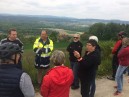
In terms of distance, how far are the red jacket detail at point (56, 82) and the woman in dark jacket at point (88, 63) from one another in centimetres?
130

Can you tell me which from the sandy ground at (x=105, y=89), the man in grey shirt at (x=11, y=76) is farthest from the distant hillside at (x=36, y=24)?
the man in grey shirt at (x=11, y=76)

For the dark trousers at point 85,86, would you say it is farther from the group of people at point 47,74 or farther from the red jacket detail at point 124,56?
the red jacket detail at point 124,56

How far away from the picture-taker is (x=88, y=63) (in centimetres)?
530

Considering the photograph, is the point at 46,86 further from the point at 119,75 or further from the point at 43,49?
the point at 119,75

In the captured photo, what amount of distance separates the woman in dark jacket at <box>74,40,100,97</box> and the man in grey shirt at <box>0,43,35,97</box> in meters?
2.20

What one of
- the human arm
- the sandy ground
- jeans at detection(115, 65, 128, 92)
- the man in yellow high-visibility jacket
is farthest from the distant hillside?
the human arm

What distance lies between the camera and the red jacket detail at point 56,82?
3762 millimetres

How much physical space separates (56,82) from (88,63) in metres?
1.67

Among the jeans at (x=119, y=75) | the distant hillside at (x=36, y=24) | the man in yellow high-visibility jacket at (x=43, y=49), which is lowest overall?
the distant hillside at (x=36, y=24)

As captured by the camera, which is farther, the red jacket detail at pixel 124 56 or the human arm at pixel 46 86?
the red jacket detail at pixel 124 56

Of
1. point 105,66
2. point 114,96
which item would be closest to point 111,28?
point 105,66

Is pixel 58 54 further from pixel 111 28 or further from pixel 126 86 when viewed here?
pixel 111 28

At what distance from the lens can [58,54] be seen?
3816mm

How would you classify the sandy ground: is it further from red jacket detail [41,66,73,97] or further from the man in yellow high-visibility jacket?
red jacket detail [41,66,73,97]
